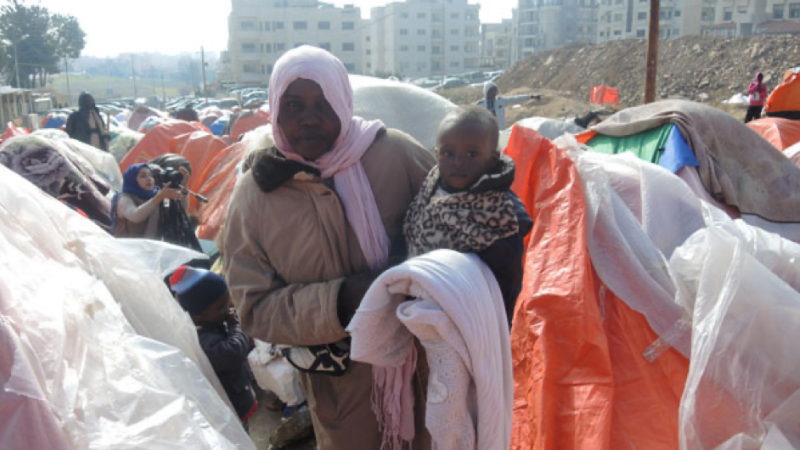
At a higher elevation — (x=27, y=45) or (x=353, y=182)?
(x=27, y=45)

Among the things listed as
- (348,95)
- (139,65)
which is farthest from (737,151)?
(139,65)

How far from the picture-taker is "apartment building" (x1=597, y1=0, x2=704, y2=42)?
5225cm

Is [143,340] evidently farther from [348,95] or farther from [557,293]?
[557,293]

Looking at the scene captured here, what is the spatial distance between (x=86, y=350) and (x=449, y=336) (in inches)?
36.7

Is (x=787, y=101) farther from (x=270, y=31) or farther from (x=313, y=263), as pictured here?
(x=270, y=31)

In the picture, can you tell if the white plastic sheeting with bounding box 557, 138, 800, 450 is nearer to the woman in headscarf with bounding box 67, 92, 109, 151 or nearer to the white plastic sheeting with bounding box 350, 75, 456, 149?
the white plastic sheeting with bounding box 350, 75, 456, 149

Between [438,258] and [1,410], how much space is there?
939mm

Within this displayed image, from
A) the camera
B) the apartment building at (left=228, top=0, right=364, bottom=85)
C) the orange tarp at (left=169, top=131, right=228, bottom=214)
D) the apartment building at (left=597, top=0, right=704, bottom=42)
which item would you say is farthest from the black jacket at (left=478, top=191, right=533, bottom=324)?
the apartment building at (left=228, top=0, right=364, bottom=85)

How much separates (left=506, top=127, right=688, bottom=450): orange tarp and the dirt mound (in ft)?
81.3

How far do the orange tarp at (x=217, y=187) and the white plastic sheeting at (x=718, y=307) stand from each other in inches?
134

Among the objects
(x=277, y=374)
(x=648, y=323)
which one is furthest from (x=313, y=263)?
(x=277, y=374)

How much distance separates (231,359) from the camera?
239 cm

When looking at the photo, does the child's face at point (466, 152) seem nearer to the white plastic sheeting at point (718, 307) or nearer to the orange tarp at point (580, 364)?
the orange tarp at point (580, 364)

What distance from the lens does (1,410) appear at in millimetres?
1139
